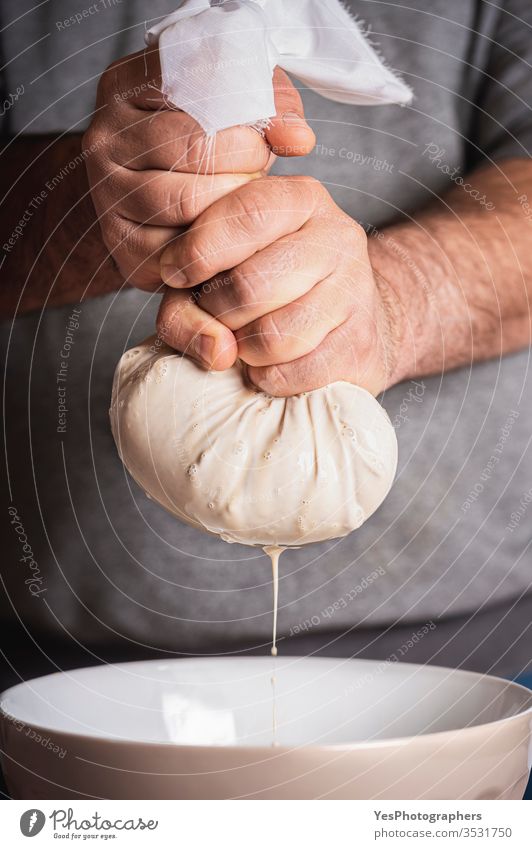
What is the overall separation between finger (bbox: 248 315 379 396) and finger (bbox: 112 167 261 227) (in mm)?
81

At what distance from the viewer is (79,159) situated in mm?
558

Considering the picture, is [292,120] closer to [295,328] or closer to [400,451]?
[295,328]

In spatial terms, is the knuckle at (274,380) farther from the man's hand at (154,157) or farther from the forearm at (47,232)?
the forearm at (47,232)

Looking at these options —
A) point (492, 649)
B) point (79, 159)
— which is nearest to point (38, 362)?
point (79, 159)

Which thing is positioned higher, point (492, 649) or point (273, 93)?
point (273, 93)

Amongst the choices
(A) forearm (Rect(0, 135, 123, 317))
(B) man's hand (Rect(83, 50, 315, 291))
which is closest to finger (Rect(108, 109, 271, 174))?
(B) man's hand (Rect(83, 50, 315, 291))

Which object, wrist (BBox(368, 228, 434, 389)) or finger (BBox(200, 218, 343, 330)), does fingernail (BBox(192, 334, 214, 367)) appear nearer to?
finger (BBox(200, 218, 343, 330))

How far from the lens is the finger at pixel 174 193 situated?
1.23 ft

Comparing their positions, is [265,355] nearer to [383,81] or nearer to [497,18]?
[383,81]

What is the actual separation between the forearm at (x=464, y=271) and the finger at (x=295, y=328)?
0.18 m

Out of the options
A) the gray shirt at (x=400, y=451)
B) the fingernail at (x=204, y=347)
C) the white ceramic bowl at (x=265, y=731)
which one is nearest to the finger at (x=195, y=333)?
the fingernail at (x=204, y=347)

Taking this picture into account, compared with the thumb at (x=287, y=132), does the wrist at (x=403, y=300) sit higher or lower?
lower

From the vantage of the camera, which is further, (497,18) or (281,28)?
(497,18)

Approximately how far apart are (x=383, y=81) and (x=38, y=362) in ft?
1.14
